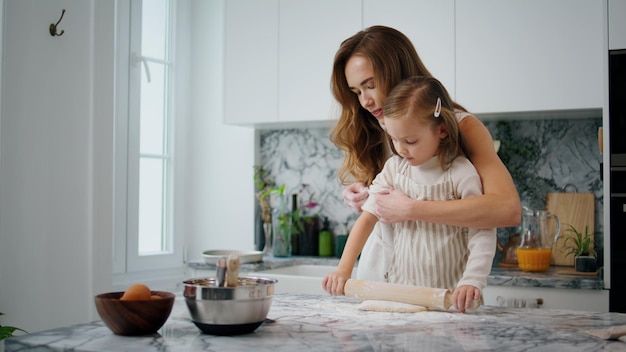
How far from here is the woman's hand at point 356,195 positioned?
2.33 metres

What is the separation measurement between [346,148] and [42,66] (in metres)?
1.24

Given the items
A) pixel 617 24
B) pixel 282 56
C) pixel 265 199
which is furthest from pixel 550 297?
pixel 282 56

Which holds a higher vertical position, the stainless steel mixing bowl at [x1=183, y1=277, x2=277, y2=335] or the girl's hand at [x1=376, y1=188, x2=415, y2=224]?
the girl's hand at [x1=376, y1=188, x2=415, y2=224]

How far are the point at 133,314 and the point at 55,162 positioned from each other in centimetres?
154

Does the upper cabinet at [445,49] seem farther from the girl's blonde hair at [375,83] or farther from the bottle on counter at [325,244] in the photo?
the bottle on counter at [325,244]

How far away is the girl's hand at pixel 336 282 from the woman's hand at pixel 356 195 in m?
0.53

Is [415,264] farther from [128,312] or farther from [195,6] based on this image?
[195,6]

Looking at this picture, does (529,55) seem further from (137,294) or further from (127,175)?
(137,294)

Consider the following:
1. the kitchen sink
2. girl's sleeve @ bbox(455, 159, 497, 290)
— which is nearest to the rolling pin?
girl's sleeve @ bbox(455, 159, 497, 290)

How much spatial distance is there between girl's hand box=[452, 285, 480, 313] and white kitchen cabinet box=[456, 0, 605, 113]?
1700 mm

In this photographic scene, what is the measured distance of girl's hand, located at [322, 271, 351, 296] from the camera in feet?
5.90

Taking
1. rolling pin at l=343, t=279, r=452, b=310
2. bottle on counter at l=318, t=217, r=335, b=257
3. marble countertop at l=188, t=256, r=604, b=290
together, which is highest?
rolling pin at l=343, t=279, r=452, b=310

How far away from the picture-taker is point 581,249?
126 inches

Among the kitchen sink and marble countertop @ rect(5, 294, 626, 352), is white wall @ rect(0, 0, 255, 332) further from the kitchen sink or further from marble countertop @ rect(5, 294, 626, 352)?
marble countertop @ rect(5, 294, 626, 352)
